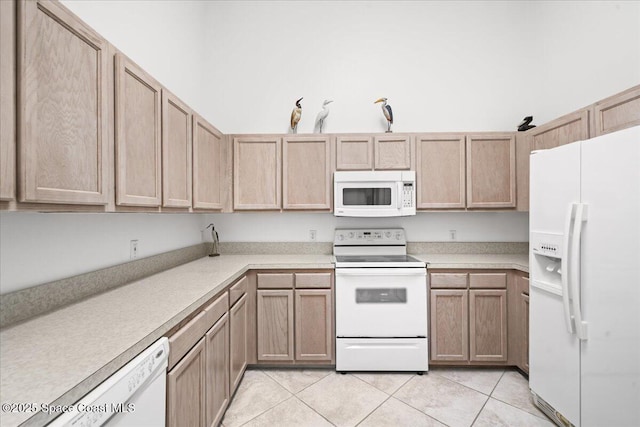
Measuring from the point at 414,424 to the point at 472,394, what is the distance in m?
0.60

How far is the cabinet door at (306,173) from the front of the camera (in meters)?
2.61

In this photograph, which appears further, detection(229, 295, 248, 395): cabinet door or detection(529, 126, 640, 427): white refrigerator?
detection(229, 295, 248, 395): cabinet door

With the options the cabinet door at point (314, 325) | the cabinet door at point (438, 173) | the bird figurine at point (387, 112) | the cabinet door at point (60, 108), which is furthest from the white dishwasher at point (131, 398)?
the bird figurine at point (387, 112)

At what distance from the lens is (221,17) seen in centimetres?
296

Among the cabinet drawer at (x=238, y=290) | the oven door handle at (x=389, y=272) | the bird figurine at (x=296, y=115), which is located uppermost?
the bird figurine at (x=296, y=115)

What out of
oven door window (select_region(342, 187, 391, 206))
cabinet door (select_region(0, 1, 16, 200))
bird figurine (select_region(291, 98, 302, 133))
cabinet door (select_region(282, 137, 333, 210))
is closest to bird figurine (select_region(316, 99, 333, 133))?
bird figurine (select_region(291, 98, 302, 133))

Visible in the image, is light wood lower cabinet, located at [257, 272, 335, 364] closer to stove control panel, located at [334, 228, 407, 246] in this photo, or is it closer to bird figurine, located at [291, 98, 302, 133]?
stove control panel, located at [334, 228, 407, 246]

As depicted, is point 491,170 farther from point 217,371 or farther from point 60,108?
point 60,108

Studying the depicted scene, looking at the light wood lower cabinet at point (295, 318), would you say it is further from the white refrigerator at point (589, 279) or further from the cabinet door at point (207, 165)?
the white refrigerator at point (589, 279)

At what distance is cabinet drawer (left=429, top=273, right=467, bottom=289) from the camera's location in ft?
7.59

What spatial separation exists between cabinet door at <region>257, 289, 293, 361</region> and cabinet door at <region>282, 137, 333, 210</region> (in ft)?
2.94

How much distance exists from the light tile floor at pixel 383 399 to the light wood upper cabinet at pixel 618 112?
1915 mm

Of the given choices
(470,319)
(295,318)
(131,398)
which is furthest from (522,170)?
(131,398)

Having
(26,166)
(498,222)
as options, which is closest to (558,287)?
(498,222)
